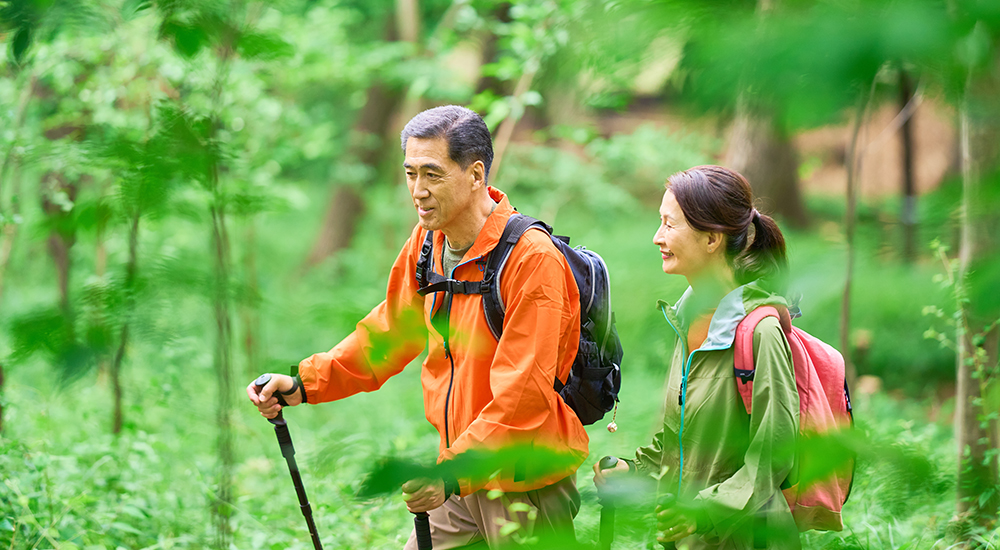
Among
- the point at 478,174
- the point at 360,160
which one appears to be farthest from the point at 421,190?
the point at 360,160

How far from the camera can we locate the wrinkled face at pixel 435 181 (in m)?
2.32

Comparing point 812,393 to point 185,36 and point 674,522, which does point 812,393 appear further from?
point 185,36

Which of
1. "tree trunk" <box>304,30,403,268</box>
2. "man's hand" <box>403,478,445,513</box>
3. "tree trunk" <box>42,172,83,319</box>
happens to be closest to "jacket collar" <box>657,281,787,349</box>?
"man's hand" <box>403,478,445,513</box>

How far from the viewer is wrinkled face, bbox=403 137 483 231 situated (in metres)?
2.32

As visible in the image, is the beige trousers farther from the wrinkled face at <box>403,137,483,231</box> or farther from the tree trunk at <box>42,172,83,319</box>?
the tree trunk at <box>42,172,83,319</box>

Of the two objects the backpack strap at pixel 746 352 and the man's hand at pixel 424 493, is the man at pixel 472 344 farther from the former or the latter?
the backpack strap at pixel 746 352

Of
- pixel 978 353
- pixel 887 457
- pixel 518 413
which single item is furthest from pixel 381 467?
pixel 978 353

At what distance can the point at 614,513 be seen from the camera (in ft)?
3.65

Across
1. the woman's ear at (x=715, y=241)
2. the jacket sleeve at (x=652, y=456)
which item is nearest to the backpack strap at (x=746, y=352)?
the woman's ear at (x=715, y=241)

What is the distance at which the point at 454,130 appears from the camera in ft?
7.68

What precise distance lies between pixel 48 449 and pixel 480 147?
380 centimetres

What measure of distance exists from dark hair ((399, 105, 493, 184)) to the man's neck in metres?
0.14

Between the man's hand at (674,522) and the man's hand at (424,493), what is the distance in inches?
13.6

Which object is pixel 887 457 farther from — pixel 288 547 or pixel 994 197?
pixel 288 547
